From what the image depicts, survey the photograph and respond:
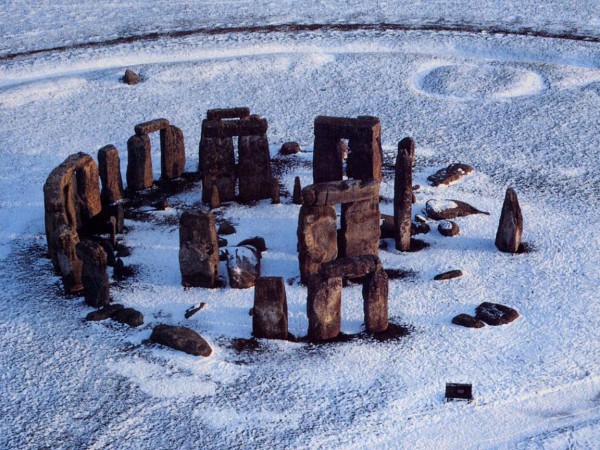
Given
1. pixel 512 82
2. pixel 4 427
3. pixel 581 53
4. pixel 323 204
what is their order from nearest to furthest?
pixel 4 427, pixel 323 204, pixel 512 82, pixel 581 53

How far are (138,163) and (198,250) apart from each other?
3453mm

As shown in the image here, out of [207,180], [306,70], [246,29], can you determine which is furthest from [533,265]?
[246,29]

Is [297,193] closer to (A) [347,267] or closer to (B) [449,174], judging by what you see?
(B) [449,174]

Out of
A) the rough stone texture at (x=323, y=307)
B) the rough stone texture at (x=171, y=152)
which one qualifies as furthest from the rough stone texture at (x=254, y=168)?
the rough stone texture at (x=323, y=307)

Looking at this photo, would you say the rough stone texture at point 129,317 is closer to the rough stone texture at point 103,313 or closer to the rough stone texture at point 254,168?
the rough stone texture at point 103,313

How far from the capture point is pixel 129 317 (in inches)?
407

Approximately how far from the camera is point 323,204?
35.5 ft

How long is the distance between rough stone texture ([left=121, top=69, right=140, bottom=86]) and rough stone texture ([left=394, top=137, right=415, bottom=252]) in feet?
27.9

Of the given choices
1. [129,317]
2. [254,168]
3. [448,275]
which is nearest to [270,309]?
[129,317]

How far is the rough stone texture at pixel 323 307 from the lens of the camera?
9.64 metres

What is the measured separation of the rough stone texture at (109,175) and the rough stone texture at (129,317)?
306 cm

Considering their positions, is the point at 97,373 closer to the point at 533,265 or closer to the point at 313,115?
the point at 533,265

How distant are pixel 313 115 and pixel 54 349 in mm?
8371

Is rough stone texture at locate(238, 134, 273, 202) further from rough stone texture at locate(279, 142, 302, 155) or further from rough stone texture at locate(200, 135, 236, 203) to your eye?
rough stone texture at locate(279, 142, 302, 155)
